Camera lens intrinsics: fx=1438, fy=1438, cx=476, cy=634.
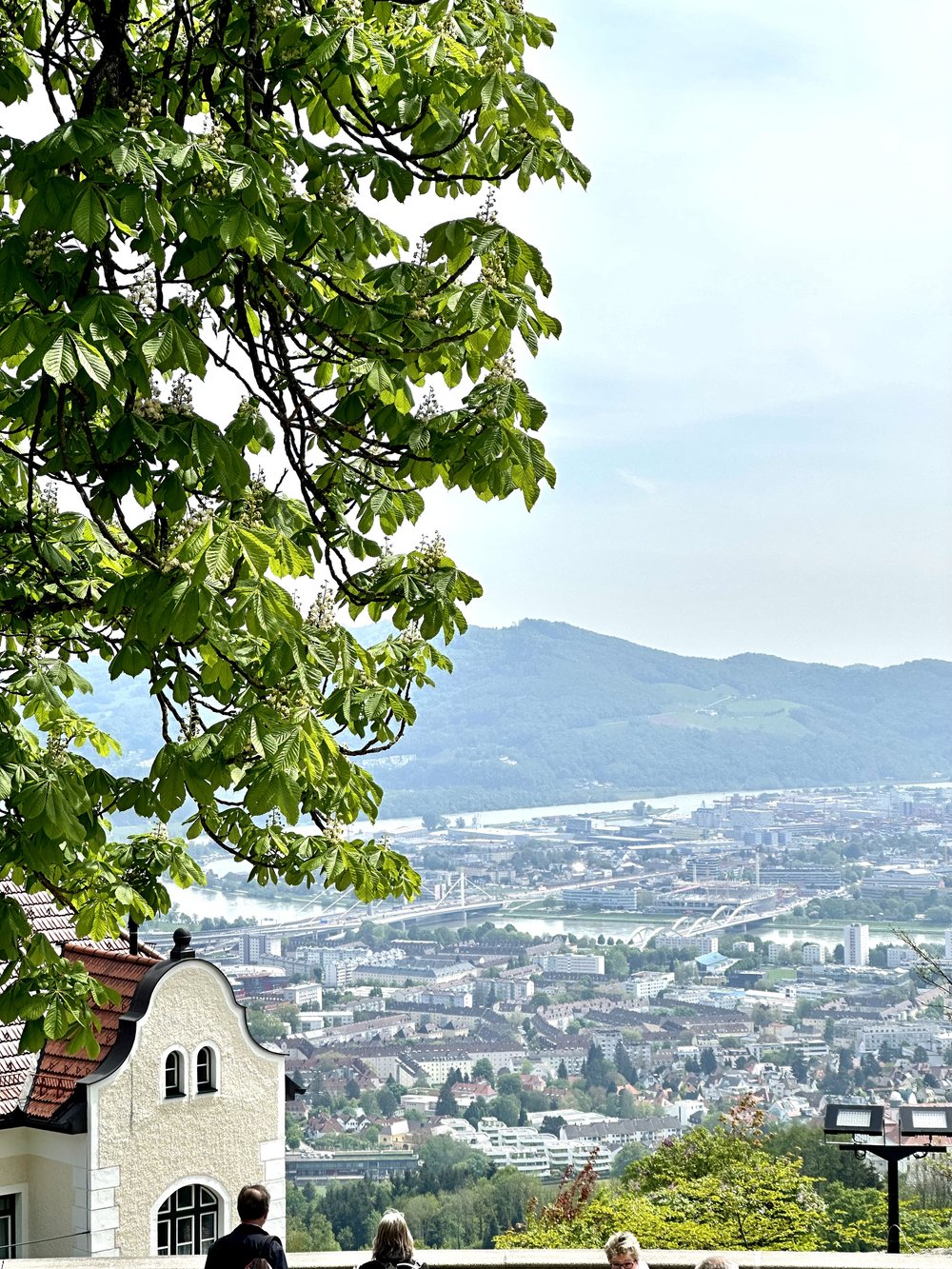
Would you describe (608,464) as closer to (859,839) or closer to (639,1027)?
(859,839)

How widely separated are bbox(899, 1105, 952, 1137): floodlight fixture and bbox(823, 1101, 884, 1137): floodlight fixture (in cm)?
12

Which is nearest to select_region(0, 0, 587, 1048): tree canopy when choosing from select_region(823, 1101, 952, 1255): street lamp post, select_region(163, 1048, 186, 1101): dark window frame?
select_region(823, 1101, 952, 1255): street lamp post

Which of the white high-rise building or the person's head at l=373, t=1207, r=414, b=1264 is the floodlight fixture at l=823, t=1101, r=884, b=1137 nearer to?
the person's head at l=373, t=1207, r=414, b=1264

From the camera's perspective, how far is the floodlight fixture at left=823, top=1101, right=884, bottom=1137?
23.4ft

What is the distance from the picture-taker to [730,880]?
225ft

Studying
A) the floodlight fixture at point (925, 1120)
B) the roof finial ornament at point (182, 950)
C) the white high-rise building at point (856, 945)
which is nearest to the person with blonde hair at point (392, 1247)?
the floodlight fixture at point (925, 1120)

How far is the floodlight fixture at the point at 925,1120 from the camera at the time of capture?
276 inches

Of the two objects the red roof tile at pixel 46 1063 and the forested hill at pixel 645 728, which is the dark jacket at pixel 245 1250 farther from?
the forested hill at pixel 645 728

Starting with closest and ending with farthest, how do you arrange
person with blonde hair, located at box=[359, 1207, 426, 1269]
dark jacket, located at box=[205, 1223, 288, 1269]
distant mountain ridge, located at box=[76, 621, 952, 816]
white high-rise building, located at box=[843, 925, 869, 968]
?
person with blonde hair, located at box=[359, 1207, 426, 1269]
dark jacket, located at box=[205, 1223, 288, 1269]
white high-rise building, located at box=[843, 925, 869, 968]
distant mountain ridge, located at box=[76, 621, 952, 816]

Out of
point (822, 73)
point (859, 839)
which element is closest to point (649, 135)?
point (822, 73)

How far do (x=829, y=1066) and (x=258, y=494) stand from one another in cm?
4606

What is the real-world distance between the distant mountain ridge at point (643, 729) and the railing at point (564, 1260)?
6912 centimetres

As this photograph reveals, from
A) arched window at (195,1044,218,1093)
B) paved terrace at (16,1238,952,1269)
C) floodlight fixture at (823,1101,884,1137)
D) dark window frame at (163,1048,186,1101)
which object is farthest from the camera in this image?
arched window at (195,1044,218,1093)

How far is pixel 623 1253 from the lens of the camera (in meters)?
4.91
